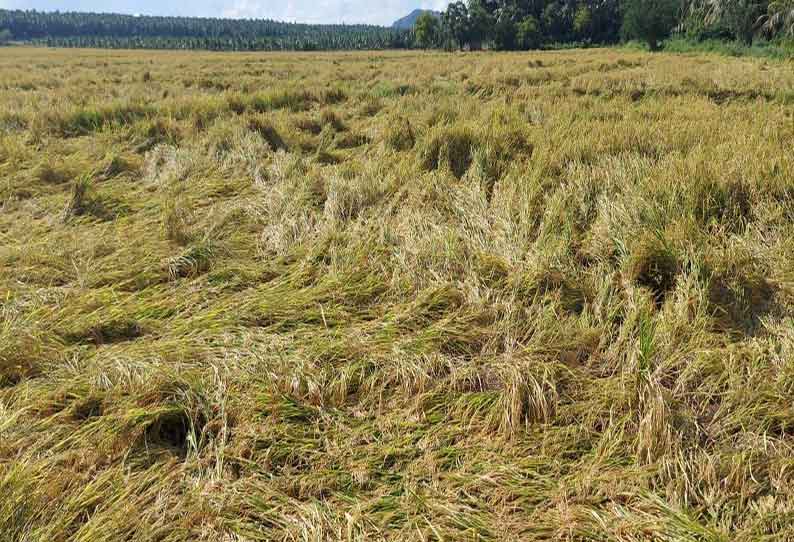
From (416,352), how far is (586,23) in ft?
270

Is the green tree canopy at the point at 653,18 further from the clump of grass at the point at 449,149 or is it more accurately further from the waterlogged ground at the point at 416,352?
the waterlogged ground at the point at 416,352

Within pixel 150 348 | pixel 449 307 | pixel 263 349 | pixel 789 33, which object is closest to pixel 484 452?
pixel 449 307

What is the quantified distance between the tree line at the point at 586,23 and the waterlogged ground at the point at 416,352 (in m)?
43.7

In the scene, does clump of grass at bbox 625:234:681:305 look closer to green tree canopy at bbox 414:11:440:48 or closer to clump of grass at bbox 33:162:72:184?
clump of grass at bbox 33:162:72:184

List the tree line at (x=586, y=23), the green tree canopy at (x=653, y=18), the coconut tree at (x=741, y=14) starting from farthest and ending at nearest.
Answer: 1. the green tree canopy at (x=653, y=18)
2. the tree line at (x=586, y=23)
3. the coconut tree at (x=741, y=14)

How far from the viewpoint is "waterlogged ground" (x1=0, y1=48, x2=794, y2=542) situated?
1.53 meters

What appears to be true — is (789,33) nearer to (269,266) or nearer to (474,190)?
(474,190)

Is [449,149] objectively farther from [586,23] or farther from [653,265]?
[586,23]

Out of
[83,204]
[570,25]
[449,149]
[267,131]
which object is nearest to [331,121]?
[267,131]

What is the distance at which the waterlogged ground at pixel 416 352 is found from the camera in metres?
1.53

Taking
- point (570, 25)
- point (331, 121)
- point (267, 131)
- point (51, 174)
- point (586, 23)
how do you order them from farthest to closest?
point (570, 25) < point (586, 23) < point (331, 121) < point (267, 131) < point (51, 174)

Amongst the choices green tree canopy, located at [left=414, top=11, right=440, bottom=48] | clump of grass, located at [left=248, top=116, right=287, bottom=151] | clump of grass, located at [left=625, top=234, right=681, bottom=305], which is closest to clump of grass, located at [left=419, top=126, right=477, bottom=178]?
clump of grass, located at [left=248, top=116, right=287, bottom=151]

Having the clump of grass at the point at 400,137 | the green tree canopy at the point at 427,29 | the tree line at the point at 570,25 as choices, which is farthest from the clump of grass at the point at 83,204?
the green tree canopy at the point at 427,29

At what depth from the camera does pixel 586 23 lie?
68.7m
